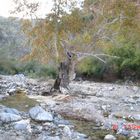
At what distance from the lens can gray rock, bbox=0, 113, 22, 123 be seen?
350 inches

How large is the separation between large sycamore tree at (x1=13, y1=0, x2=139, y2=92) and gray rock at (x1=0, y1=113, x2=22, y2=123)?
22.3 ft

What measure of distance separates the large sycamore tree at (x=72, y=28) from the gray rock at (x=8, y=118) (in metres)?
6.79

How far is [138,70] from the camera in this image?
25.8 meters

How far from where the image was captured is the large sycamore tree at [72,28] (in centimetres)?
1595

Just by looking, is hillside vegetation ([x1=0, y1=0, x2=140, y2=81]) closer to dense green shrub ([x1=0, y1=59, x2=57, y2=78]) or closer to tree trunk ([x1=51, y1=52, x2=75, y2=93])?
tree trunk ([x1=51, y1=52, x2=75, y2=93])

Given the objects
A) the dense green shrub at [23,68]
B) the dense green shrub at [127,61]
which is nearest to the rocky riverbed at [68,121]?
the dense green shrub at [127,61]

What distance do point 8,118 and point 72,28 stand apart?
27.7 feet

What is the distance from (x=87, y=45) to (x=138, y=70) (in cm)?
999

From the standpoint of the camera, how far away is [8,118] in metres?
8.97

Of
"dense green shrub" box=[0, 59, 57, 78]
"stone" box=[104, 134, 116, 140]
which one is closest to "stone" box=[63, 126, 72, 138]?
"stone" box=[104, 134, 116, 140]

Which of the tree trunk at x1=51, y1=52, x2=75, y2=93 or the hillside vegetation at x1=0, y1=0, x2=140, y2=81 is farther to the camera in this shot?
the hillside vegetation at x1=0, y1=0, x2=140, y2=81

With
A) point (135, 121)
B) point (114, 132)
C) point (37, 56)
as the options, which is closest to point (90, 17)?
point (37, 56)

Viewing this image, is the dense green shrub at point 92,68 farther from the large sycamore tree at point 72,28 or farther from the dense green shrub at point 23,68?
the large sycamore tree at point 72,28

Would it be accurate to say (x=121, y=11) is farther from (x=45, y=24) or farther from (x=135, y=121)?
(x=135, y=121)
